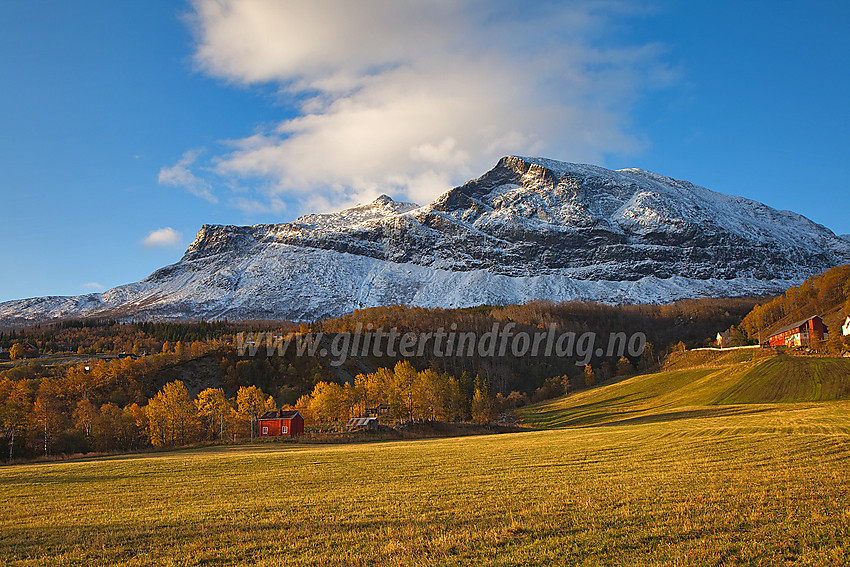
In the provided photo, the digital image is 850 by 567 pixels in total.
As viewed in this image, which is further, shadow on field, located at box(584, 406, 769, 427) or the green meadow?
shadow on field, located at box(584, 406, 769, 427)

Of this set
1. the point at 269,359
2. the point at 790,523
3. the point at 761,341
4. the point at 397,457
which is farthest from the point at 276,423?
the point at 761,341

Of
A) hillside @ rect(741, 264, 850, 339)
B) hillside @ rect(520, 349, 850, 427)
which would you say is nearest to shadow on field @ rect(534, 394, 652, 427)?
hillside @ rect(520, 349, 850, 427)

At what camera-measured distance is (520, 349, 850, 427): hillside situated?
58594 millimetres

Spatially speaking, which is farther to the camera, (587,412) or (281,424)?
(587,412)

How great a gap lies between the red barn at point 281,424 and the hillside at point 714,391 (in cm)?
3449

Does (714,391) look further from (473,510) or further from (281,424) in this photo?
(473,510)

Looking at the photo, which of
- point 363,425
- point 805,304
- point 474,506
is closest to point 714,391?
point 363,425

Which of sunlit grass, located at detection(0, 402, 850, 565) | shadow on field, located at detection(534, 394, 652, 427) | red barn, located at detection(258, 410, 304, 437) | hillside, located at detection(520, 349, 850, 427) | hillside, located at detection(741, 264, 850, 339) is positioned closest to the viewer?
sunlit grass, located at detection(0, 402, 850, 565)

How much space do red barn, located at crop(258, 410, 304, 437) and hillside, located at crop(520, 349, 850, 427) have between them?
113 ft

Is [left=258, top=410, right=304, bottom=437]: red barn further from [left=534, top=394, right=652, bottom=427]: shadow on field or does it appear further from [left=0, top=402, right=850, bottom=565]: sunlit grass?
[left=0, top=402, right=850, bottom=565]: sunlit grass

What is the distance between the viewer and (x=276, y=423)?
7644cm

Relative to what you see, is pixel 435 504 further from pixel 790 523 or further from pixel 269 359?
pixel 269 359

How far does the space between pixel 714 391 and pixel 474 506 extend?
63717mm

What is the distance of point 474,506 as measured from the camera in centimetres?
1764
